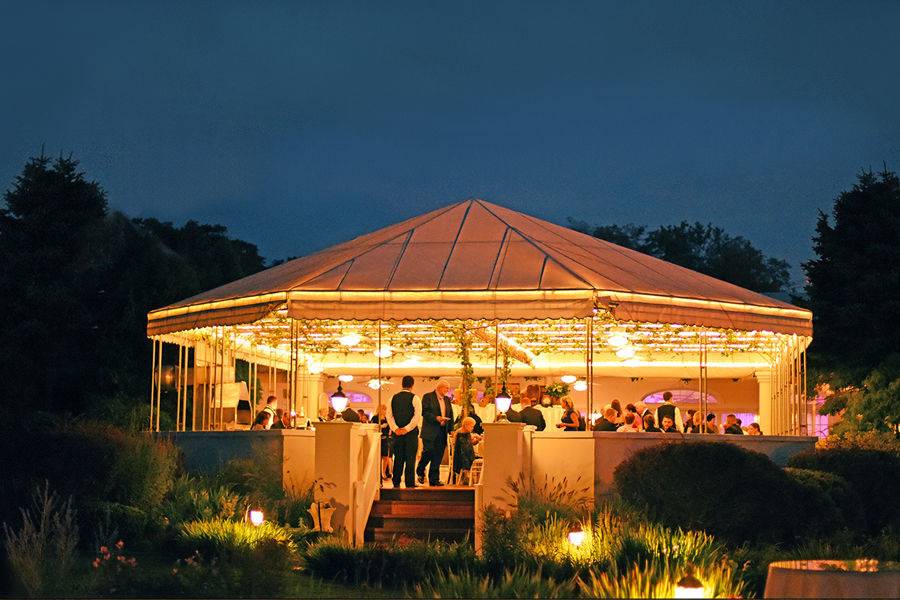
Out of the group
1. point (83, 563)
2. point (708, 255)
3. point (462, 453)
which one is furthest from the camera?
point (708, 255)

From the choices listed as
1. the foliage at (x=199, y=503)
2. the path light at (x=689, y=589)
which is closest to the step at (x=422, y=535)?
the foliage at (x=199, y=503)

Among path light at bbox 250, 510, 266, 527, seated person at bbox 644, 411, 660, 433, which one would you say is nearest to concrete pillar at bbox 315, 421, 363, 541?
path light at bbox 250, 510, 266, 527

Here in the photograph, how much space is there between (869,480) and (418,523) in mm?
6752

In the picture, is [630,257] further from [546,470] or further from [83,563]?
[83,563]

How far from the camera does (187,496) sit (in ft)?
58.5

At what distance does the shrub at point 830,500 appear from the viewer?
1814cm

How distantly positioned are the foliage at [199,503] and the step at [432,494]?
2.16 metres

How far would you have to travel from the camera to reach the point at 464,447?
20.9m

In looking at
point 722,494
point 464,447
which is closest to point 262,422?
point 464,447

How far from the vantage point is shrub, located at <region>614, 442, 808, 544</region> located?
17.7 meters

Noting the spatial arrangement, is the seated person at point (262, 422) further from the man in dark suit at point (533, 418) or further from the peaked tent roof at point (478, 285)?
the man in dark suit at point (533, 418)

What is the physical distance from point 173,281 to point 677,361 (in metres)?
13.7

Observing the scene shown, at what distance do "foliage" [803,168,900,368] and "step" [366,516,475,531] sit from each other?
52.9ft

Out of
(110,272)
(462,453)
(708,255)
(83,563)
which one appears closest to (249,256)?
(110,272)
